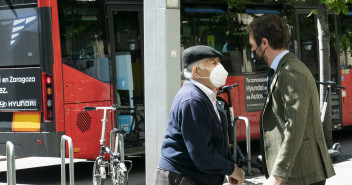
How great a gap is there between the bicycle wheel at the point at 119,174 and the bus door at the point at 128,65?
190 cm

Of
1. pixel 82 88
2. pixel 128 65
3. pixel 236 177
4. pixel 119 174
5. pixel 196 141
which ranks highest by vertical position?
pixel 128 65

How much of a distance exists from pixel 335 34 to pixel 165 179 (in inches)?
420

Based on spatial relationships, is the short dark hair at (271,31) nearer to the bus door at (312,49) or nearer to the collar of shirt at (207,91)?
the collar of shirt at (207,91)

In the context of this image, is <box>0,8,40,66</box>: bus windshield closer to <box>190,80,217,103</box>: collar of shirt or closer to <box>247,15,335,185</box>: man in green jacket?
<box>190,80,217,103</box>: collar of shirt

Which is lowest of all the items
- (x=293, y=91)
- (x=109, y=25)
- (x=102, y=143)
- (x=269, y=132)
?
(x=102, y=143)

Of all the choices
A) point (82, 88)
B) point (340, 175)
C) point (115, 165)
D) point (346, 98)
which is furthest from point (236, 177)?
point (346, 98)

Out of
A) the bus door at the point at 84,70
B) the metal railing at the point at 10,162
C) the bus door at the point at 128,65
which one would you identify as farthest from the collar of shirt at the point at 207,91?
the bus door at the point at 128,65

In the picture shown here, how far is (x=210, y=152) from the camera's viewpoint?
3.94 m

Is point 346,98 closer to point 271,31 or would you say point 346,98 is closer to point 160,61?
point 160,61

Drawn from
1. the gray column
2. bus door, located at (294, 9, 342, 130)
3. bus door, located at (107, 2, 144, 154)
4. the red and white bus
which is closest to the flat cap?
the gray column

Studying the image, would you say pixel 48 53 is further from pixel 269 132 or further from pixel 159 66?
pixel 269 132

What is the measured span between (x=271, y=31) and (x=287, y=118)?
539 millimetres

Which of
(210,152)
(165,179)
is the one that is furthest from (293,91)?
(165,179)

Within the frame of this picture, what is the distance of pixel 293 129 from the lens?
3.74 metres
